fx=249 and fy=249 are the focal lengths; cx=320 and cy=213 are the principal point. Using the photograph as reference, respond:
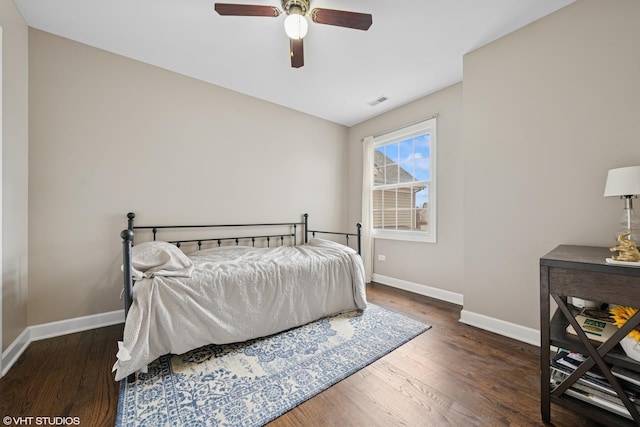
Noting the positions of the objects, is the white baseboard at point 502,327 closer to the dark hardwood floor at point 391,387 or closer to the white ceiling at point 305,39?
the dark hardwood floor at point 391,387

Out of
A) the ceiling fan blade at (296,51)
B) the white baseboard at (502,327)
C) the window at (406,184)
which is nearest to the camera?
the ceiling fan blade at (296,51)

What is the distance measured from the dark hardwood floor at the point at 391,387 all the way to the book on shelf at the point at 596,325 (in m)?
0.43

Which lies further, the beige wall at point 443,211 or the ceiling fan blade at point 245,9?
the beige wall at point 443,211

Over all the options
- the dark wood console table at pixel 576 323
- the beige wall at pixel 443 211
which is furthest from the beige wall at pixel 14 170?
the beige wall at pixel 443 211

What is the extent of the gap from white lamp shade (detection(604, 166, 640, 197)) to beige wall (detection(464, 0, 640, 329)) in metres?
0.48

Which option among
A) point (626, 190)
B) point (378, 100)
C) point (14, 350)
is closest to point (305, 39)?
point (378, 100)

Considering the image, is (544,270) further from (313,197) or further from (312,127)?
(312,127)

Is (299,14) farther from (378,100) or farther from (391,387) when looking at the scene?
(391,387)

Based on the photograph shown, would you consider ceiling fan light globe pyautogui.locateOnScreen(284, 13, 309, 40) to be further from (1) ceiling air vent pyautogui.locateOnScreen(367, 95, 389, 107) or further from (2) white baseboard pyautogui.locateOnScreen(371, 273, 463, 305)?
(2) white baseboard pyautogui.locateOnScreen(371, 273, 463, 305)

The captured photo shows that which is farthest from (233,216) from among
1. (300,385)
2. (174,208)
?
(300,385)

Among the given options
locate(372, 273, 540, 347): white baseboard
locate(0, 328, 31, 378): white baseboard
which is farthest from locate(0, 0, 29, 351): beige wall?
locate(372, 273, 540, 347): white baseboard

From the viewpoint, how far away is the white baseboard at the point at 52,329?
160 centimetres

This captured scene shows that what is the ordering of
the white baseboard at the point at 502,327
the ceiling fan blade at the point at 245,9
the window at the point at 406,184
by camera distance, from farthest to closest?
the window at the point at 406,184 < the white baseboard at the point at 502,327 < the ceiling fan blade at the point at 245,9

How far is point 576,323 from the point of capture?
3.72ft
